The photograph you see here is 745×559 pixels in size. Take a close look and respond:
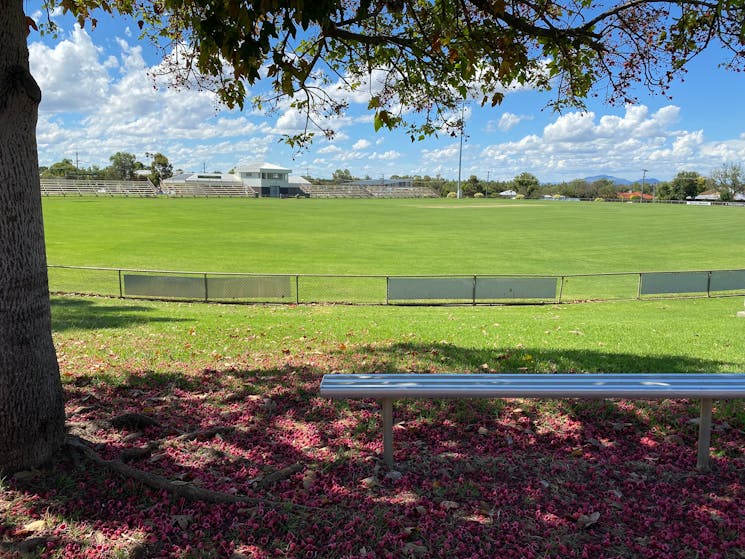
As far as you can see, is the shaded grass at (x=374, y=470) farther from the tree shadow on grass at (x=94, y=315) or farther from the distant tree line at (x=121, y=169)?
the distant tree line at (x=121, y=169)

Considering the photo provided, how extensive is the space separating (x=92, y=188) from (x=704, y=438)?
132 m

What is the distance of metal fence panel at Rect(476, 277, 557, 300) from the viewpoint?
714 inches

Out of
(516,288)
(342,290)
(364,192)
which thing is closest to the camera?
(516,288)

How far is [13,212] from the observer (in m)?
3.56

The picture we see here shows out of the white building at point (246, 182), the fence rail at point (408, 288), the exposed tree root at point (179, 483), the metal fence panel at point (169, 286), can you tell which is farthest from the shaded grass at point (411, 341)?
the white building at point (246, 182)

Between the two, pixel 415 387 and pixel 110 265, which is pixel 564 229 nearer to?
pixel 110 265

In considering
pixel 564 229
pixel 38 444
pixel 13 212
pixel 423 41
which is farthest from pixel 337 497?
pixel 564 229

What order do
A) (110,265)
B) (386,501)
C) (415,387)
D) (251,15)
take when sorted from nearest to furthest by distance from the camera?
(386,501)
(415,387)
(251,15)
(110,265)

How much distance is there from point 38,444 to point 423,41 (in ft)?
17.8

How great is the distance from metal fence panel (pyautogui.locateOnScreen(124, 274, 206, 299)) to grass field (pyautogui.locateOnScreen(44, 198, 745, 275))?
8.64 meters

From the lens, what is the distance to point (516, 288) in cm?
1858

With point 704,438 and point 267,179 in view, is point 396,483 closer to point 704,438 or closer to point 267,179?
point 704,438

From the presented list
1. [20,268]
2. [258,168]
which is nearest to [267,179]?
[258,168]

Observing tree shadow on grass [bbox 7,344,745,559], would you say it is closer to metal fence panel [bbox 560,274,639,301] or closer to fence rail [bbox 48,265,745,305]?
fence rail [bbox 48,265,745,305]
